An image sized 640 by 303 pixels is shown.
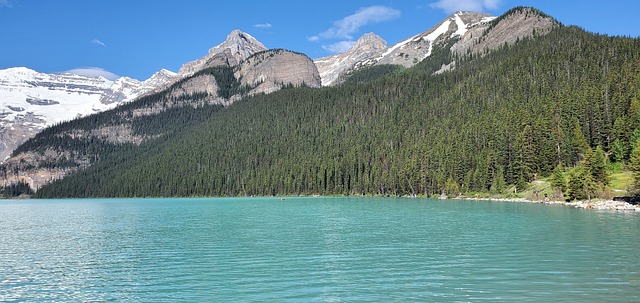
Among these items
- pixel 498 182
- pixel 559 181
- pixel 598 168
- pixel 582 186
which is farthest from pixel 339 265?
pixel 498 182

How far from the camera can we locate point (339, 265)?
105ft

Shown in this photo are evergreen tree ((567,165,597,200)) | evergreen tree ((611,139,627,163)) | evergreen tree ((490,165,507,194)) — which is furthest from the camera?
evergreen tree ((490,165,507,194))

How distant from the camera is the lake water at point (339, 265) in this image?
24.3 meters

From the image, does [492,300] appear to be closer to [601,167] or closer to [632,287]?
[632,287]

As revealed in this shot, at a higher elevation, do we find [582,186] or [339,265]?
[582,186]

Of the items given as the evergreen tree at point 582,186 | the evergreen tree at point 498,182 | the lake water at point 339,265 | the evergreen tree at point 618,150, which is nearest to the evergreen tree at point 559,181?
the evergreen tree at point 582,186

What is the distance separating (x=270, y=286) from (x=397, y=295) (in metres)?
6.97

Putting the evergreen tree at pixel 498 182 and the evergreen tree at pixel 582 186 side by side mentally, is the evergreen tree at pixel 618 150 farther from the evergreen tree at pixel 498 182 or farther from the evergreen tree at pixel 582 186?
the evergreen tree at pixel 582 186

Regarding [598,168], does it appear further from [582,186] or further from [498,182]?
[498,182]

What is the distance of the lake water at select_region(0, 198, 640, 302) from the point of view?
24.3 meters

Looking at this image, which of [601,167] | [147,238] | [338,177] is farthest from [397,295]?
[338,177]

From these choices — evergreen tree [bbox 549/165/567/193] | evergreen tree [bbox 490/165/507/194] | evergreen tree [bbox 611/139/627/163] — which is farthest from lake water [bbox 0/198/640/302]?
evergreen tree [bbox 490/165/507/194]

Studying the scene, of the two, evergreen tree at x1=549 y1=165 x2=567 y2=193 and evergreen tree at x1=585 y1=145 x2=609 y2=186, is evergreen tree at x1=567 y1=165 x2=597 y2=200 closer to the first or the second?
evergreen tree at x1=585 y1=145 x2=609 y2=186

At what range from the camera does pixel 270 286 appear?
85.3ft
